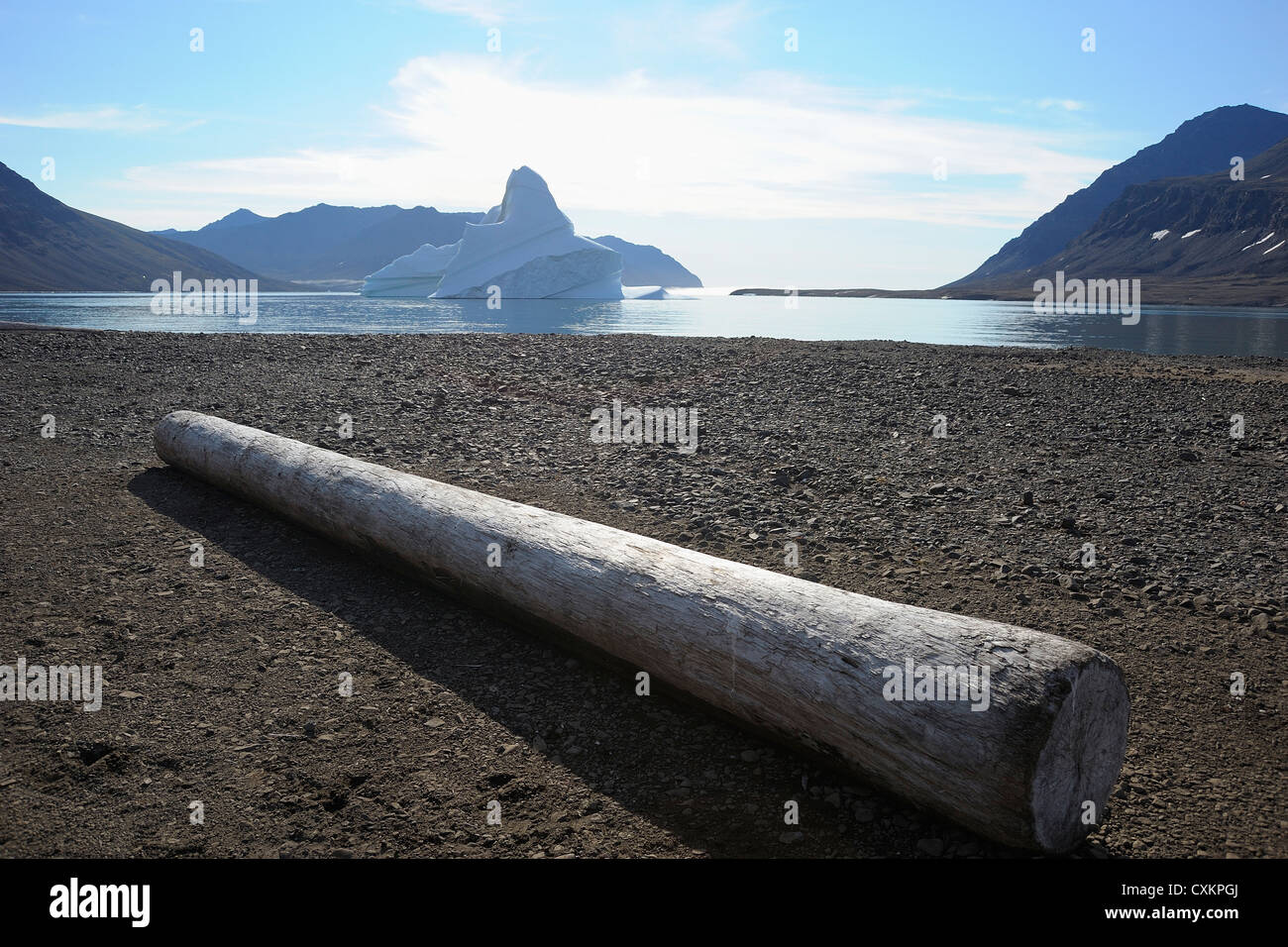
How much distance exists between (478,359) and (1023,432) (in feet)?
32.2

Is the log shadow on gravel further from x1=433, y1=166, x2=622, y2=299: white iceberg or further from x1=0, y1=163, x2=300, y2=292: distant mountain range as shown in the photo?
x1=0, y1=163, x2=300, y2=292: distant mountain range

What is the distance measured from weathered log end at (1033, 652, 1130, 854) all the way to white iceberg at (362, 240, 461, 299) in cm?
7896

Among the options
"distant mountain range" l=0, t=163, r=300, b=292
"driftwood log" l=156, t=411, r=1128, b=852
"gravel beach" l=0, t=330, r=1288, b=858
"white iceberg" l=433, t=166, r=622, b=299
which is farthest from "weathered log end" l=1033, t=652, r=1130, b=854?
"distant mountain range" l=0, t=163, r=300, b=292

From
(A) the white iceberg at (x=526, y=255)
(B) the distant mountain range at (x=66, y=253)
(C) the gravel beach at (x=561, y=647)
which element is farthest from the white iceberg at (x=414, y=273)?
(B) the distant mountain range at (x=66, y=253)

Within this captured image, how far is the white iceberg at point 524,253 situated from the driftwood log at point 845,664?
230 ft

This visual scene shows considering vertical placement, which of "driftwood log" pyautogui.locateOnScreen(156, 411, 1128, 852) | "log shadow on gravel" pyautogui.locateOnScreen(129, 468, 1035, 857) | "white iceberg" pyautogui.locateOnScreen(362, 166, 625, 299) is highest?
"white iceberg" pyautogui.locateOnScreen(362, 166, 625, 299)

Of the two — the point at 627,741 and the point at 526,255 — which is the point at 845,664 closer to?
the point at 627,741

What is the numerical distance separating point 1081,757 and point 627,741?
1.81 m

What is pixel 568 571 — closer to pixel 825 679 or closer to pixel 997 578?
pixel 825 679

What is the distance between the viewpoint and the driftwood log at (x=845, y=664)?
8.67 feet

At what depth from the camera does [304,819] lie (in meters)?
2.97

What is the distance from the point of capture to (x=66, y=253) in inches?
6594

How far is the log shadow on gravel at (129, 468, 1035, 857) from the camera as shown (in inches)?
114
